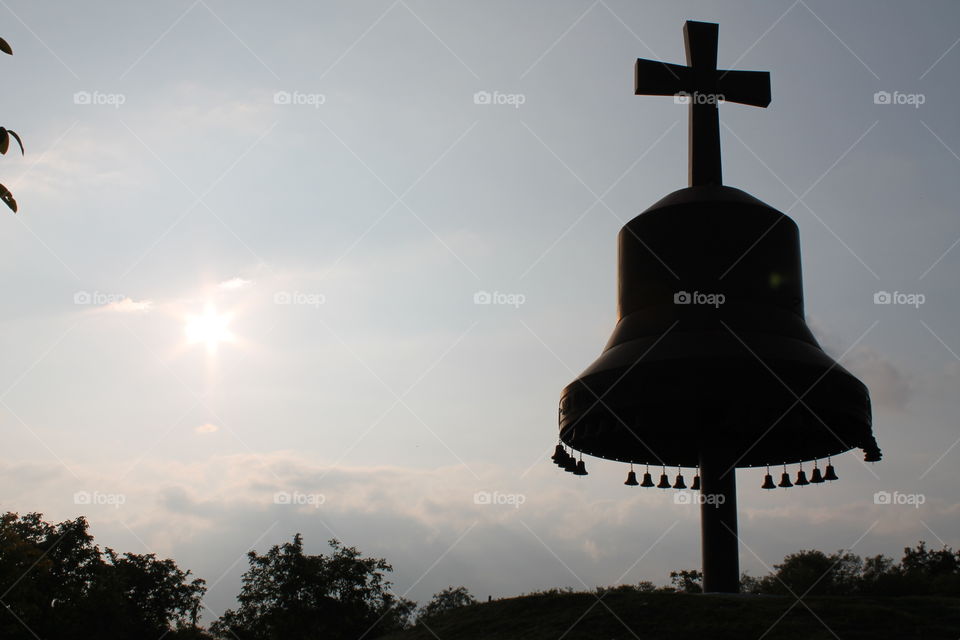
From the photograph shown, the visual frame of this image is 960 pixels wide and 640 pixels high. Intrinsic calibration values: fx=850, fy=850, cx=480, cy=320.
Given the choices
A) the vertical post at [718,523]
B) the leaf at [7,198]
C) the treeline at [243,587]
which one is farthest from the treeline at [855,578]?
the leaf at [7,198]

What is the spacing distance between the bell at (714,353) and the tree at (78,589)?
122ft

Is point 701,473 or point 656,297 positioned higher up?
point 656,297

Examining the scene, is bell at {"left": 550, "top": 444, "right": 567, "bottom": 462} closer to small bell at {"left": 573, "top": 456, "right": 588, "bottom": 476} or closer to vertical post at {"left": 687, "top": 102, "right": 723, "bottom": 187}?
small bell at {"left": 573, "top": 456, "right": 588, "bottom": 476}

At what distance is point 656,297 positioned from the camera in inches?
848

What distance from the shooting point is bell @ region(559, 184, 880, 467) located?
1927 centimetres

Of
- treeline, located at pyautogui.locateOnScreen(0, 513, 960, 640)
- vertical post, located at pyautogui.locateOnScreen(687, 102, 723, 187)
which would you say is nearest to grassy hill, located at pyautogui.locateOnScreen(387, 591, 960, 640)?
vertical post, located at pyautogui.locateOnScreen(687, 102, 723, 187)

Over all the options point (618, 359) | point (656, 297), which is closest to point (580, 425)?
point (618, 359)

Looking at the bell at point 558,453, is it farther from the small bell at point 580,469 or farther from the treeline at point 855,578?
the treeline at point 855,578

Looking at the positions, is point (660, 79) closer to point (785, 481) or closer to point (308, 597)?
point (785, 481)

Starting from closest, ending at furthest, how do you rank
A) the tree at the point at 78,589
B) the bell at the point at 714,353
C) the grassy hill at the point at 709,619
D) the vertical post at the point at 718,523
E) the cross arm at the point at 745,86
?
the grassy hill at the point at 709,619 → the bell at the point at 714,353 → the vertical post at the point at 718,523 → the cross arm at the point at 745,86 → the tree at the point at 78,589

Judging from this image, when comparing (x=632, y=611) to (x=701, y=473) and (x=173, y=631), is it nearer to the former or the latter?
(x=701, y=473)

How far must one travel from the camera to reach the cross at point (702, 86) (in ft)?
79.6

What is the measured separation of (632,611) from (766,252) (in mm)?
9510

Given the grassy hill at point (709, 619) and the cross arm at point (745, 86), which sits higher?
the cross arm at point (745, 86)
